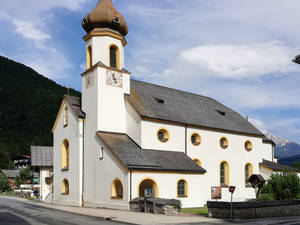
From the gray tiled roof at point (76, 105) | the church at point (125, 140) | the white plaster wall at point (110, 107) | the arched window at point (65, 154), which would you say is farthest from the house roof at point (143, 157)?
the arched window at point (65, 154)

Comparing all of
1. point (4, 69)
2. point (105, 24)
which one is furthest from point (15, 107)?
point (105, 24)

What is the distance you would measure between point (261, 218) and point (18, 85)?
127 m

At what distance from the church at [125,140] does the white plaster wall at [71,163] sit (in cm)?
8

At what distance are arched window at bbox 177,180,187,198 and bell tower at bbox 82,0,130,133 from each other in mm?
6606

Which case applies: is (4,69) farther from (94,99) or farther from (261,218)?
(261,218)

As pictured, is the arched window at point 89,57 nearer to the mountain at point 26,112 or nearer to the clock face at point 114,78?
the clock face at point 114,78

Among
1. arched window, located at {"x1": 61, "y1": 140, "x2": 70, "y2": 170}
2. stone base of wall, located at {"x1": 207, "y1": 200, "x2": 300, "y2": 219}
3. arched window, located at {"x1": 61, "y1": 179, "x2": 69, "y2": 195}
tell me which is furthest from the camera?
arched window, located at {"x1": 61, "y1": 140, "x2": 70, "y2": 170}

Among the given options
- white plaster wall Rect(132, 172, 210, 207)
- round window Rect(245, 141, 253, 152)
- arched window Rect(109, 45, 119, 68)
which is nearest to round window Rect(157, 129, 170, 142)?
white plaster wall Rect(132, 172, 210, 207)

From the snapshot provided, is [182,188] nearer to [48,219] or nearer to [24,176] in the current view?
[48,219]

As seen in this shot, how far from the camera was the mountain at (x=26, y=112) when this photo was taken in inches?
4622

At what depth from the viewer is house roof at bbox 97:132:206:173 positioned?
26.1 meters

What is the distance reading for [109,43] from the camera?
3139cm

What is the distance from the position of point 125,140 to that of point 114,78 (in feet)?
18.0

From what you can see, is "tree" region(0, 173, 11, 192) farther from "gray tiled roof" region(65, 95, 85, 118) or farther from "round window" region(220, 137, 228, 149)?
"round window" region(220, 137, 228, 149)
